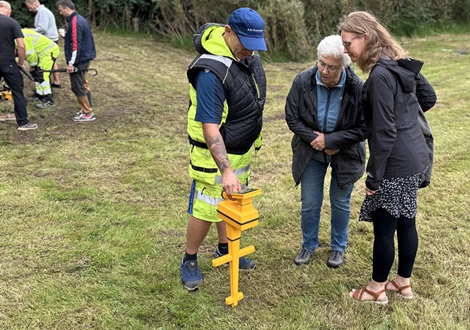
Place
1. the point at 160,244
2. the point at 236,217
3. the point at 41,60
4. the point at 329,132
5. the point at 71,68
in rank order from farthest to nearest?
the point at 41,60
the point at 71,68
the point at 160,244
the point at 329,132
the point at 236,217

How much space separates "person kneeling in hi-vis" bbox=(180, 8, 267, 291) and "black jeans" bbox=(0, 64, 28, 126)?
15.4 feet

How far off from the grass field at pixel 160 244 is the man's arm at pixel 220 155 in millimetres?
848

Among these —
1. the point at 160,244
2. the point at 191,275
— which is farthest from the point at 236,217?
the point at 160,244

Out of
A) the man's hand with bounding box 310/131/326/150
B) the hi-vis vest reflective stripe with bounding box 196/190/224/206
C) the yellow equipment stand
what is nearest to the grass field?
the yellow equipment stand

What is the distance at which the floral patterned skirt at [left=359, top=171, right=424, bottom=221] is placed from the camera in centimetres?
254

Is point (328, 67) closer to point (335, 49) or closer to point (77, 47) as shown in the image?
point (335, 49)

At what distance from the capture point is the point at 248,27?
2.46m

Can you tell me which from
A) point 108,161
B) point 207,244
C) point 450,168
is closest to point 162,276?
point 207,244

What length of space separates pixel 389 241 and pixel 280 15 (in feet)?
33.4

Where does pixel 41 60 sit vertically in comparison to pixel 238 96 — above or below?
below

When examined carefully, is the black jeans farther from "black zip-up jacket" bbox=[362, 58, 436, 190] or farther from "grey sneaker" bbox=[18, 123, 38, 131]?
"black zip-up jacket" bbox=[362, 58, 436, 190]

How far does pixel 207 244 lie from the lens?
3650mm

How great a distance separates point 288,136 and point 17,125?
4110 millimetres

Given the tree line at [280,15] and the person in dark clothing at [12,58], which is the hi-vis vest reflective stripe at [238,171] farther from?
the tree line at [280,15]
